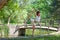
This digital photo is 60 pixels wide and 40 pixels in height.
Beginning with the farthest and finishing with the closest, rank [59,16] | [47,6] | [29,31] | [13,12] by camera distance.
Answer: [47,6] → [59,16] → [13,12] → [29,31]

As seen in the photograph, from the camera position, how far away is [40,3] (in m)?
46.3

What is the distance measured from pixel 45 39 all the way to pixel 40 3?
107 feet

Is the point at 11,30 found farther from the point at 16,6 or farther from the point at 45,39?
the point at 45,39

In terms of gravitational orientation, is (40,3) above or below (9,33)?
above

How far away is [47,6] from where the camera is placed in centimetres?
4519

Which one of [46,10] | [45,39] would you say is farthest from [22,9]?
[45,39]

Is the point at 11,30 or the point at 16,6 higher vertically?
the point at 16,6

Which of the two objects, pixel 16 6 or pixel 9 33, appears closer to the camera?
pixel 9 33

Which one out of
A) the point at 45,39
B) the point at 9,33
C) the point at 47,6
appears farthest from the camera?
the point at 47,6

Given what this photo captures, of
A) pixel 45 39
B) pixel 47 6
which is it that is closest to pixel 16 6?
pixel 47 6

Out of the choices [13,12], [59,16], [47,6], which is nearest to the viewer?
[13,12]

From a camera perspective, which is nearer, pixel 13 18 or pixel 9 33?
pixel 9 33

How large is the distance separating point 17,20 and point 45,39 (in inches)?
811

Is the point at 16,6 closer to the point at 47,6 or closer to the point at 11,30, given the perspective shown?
the point at 11,30
